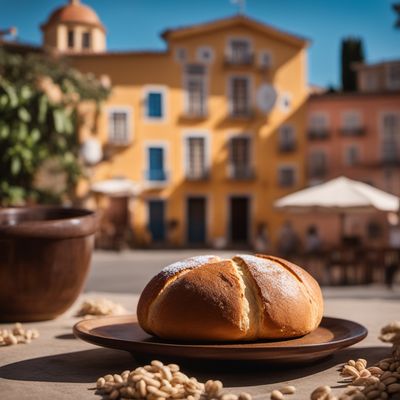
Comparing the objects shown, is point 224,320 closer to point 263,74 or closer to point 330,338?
point 330,338

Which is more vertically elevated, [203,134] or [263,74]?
[263,74]

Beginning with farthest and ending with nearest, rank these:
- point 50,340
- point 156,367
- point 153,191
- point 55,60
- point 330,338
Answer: point 153,191, point 55,60, point 50,340, point 330,338, point 156,367

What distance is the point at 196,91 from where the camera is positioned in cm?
3394

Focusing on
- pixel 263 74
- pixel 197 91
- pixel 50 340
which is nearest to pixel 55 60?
pixel 197 91

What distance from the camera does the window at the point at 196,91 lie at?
33.8 metres

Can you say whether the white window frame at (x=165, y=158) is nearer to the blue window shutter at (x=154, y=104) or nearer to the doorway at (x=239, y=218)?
the blue window shutter at (x=154, y=104)

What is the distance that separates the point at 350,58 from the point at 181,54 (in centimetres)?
1575

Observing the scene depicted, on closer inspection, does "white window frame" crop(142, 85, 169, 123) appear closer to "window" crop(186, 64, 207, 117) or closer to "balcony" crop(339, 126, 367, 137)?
"window" crop(186, 64, 207, 117)

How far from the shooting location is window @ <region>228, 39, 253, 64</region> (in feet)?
111

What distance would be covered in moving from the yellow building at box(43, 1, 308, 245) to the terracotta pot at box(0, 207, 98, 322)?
1083 inches

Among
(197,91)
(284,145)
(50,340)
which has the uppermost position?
(197,91)

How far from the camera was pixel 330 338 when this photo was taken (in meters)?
3.64

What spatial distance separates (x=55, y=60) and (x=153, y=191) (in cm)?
760

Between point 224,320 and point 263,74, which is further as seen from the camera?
point 263,74
